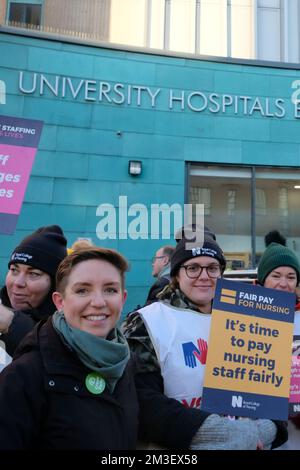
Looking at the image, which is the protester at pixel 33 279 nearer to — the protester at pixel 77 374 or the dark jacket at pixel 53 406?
the protester at pixel 77 374

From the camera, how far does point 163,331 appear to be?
1.97 meters

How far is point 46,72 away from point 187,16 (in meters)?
3.19

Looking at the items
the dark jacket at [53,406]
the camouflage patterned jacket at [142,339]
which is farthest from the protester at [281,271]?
the dark jacket at [53,406]

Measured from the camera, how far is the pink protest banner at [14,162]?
2.41m

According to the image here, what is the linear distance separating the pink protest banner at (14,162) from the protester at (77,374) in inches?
32.0

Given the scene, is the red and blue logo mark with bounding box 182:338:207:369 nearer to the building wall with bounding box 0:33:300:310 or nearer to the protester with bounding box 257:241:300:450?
the protester with bounding box 257:241:300:450

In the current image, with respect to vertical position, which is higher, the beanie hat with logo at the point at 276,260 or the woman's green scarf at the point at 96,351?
the beanie hat with logo at the point at 276,260

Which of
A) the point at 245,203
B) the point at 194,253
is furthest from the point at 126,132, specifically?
the point at 194,253

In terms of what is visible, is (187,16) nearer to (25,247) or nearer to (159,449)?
(25,247)

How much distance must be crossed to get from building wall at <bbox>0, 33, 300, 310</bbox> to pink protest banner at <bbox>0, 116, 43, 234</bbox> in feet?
16.3

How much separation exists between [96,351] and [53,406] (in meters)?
0.25

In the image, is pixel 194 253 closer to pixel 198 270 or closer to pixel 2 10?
pixel 198 270

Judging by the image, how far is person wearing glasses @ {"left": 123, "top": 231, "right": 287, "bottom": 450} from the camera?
1.75 metres

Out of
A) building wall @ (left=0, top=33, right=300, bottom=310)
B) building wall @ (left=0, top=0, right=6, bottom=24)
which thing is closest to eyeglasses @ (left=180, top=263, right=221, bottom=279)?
building wall @ (left=0, top=33, right=300, bottom=310)
